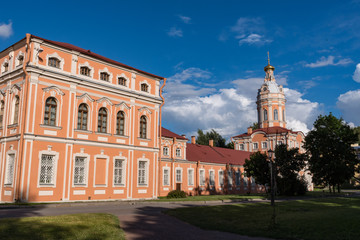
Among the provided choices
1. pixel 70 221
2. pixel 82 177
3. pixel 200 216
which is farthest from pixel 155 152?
pixel 70 221

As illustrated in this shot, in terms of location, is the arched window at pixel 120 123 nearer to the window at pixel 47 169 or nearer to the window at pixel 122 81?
the window at pixel 122 81

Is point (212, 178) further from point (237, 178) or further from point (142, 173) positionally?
point (142, 173)

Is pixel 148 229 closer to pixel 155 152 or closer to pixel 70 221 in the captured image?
pixel 70 221

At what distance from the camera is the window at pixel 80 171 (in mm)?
23720

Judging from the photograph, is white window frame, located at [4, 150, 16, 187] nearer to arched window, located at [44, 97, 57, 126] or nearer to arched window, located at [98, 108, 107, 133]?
arched window, located at [44, 97, 57, 126]

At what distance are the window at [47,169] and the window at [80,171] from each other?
6.08 ft

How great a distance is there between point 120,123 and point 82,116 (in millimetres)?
3654

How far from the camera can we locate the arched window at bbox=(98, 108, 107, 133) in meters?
26.0

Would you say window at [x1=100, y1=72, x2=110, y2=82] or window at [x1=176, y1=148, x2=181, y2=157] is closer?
window at [x1=100, y1=72, x2=110, y2=82]

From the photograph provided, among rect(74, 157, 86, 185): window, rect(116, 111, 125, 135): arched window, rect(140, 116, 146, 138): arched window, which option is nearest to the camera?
rect(74, 157, 86, 185): window

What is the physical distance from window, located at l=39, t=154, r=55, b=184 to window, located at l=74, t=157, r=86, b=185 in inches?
73.0

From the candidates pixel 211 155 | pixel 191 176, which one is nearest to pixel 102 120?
pixel 191 176

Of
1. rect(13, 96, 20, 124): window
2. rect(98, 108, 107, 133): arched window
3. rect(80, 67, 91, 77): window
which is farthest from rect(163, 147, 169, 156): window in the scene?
rect(13, 96, 20, 124): window

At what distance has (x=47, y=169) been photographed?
2216 cm
